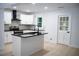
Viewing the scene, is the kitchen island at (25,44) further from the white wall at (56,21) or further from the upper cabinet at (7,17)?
the upper cabinet at (7,17)

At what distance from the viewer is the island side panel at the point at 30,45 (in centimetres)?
254

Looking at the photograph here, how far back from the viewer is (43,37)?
263 cm

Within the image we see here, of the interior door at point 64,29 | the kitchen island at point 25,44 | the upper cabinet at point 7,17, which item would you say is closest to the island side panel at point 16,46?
the kitchen island at point 25,44

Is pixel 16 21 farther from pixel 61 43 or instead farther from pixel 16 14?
pixel 61 43

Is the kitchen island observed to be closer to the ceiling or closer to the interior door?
the interior door

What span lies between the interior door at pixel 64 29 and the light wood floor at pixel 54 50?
151mm

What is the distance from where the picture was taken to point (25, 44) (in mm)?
2588

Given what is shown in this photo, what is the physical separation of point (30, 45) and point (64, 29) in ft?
3.12

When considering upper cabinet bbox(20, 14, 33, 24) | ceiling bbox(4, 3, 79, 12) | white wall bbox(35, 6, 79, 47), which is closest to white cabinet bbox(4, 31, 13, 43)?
upper cabinet bbox(20, 14, 33, 24)

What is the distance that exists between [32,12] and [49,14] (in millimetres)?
428

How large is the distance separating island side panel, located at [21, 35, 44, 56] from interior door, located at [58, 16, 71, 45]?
0.48 metres

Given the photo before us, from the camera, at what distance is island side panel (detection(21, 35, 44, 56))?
8.33 ft

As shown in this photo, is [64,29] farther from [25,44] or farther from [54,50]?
[25,44]

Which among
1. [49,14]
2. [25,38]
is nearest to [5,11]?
[25,38]
